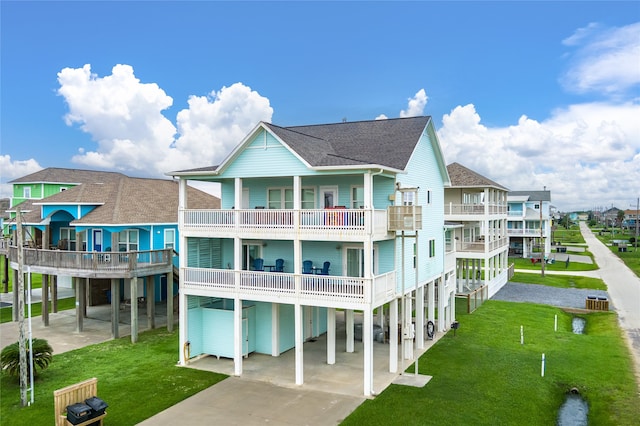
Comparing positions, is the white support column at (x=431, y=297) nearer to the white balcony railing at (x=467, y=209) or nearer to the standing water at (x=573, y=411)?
the standing water at (x=573, y=411)

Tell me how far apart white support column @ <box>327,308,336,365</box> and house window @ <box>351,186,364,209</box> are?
4.45m

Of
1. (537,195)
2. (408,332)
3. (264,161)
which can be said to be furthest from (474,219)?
(537,195)

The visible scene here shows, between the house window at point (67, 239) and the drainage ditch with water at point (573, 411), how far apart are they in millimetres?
29638

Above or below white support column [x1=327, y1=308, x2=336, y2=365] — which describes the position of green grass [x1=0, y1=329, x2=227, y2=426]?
below

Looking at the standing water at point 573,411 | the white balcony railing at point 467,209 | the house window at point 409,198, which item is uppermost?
the house window at point 409,198

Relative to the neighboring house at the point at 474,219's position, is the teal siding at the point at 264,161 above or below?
above

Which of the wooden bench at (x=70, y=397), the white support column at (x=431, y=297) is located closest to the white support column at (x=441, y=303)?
the white support column at (x=431, y=297)

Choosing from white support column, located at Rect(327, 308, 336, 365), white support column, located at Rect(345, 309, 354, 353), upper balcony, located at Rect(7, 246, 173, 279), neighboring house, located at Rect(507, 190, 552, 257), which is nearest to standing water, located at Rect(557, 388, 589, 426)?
white support column, located at Rect(327, 308, 336, 365)

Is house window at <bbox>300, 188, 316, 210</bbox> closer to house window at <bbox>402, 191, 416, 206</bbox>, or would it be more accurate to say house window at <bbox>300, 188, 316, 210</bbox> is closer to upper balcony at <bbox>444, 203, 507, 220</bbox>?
house window at <bbox>402, 191, 416, 206</bbox>

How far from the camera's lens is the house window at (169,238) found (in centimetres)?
2973

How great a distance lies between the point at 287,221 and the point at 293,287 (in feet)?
8.29

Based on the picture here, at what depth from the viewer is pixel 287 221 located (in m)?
18.9

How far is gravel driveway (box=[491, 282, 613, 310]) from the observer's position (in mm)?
35812

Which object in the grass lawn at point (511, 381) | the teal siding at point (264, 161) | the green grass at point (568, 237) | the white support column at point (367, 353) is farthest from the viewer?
the green grass at point (568, 237)
